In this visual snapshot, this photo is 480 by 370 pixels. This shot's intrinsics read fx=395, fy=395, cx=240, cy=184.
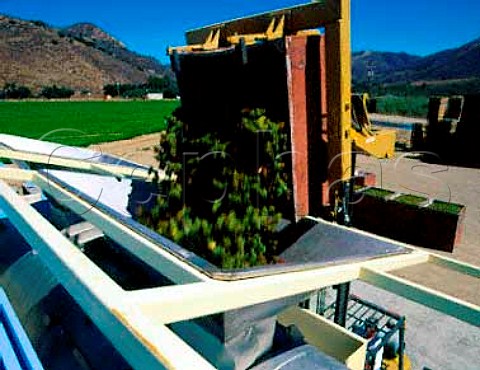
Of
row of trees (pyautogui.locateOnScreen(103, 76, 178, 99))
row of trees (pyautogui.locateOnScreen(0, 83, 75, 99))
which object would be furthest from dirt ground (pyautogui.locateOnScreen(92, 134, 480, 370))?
row of trees (pyautogui.locateOnScreen(103, 76, 178, 99))

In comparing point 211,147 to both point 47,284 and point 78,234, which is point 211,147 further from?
point 47,284

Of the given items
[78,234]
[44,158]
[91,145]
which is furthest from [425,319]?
[91,145]

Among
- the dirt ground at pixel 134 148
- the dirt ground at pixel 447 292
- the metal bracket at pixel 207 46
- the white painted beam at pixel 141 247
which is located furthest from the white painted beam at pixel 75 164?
the dirt ground at pixel 134 148

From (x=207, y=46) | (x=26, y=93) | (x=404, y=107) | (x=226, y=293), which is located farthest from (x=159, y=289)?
(x=26, y=93)

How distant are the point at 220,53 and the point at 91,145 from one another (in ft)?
63.8

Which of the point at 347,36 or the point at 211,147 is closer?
the point at 347,36

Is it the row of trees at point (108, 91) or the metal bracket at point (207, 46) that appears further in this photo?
the row of trees at point (108, 91)

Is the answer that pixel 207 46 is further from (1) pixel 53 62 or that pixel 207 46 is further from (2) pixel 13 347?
(1) pixel 53 62

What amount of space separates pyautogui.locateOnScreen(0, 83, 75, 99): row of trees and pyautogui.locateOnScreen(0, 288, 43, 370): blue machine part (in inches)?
2855

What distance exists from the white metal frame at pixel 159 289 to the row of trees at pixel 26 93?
237 ft

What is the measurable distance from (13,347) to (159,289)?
102 cm

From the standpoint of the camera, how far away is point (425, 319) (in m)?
4.84

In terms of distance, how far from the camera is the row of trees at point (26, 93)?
63.7 metres

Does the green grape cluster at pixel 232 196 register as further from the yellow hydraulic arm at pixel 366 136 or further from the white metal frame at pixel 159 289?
the white metal frame at pixel 159 289
